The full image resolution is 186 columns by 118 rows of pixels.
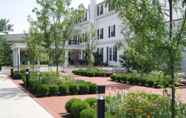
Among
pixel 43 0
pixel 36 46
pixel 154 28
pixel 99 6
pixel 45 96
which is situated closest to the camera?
pixel 154 28

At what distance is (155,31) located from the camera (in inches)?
283

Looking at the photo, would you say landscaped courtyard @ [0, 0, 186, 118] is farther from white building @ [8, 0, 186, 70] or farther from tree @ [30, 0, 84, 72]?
white building @ [8, 0, 186, 70]

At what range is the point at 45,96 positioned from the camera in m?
16.3

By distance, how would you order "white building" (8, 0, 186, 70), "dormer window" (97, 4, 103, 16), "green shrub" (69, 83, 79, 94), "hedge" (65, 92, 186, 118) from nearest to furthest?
"hedge" (65, 92, 186, 118), "green shrub" (69, 83, 79, 94), "white building" (8, 0, 186, 70), "dormer window" (97, 4, 103, 16)

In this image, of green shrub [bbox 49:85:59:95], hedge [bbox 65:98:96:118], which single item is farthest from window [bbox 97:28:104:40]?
hedge [bbox 65:98:96:118]

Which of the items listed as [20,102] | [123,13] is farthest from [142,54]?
[20,102]

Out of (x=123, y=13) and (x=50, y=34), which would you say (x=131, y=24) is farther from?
(x=50, y=34)

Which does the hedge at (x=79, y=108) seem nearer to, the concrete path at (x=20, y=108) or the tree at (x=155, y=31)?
the concrete path at (x=20, y=108)

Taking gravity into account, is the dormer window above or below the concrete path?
above

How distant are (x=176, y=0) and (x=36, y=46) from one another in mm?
19194

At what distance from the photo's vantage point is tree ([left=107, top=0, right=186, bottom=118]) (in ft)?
23.2

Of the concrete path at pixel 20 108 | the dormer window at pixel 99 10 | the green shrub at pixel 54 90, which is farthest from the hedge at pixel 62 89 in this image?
the dormer window at pixel 99 10

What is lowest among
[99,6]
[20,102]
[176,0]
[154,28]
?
[20,102]

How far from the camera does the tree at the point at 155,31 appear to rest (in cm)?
708
